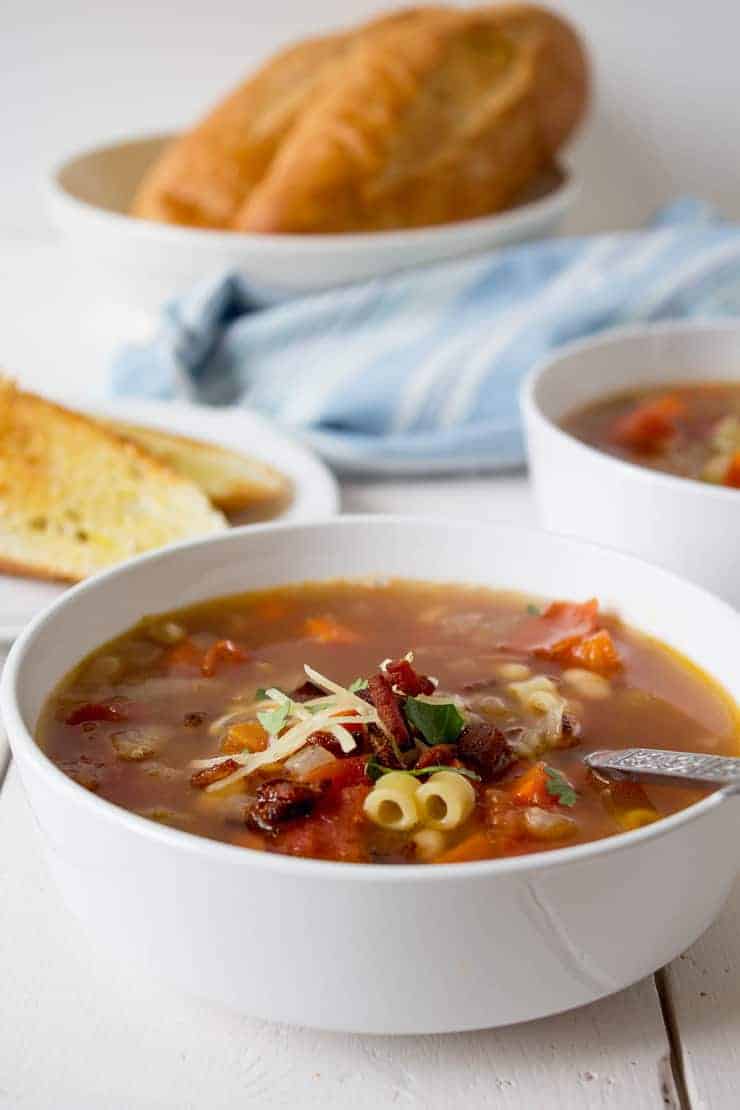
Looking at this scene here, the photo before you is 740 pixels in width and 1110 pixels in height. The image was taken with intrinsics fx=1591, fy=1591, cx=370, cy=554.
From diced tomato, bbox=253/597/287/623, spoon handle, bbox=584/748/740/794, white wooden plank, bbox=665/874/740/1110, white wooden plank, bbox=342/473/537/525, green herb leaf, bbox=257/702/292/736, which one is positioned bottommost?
white wooden plank, bbox=342/473/537/525

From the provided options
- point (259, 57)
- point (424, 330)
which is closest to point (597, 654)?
point (424, 330)

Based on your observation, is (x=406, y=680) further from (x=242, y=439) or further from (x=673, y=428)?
(x=242, y=439)

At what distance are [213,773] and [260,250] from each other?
221cm

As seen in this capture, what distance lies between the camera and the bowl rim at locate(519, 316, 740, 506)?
8.64ft

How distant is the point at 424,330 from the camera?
3799 mm

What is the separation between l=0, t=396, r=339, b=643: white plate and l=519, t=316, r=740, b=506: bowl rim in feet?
1.48

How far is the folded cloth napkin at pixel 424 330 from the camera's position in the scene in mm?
3664

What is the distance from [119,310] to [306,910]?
10.4ft

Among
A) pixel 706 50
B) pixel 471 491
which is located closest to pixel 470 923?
pixel 471 491

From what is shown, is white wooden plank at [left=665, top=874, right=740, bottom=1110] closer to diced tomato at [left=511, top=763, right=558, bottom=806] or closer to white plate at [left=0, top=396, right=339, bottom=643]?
diced tomato at [left=511, top=763, right=558, bottom=806]

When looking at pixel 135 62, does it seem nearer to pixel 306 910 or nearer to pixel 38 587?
pixel 38 587

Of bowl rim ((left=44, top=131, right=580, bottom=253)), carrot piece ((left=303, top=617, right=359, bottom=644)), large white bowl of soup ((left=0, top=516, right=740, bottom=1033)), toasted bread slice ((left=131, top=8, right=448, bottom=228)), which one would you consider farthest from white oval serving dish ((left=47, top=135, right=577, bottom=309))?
carrot piece ((left=303, top=617, right=359, bottom=644))

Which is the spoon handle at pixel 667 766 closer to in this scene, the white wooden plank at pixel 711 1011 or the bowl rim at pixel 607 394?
the white wooden plank at pixel 711 1011

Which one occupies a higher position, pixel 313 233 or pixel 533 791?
pixel 533 791
